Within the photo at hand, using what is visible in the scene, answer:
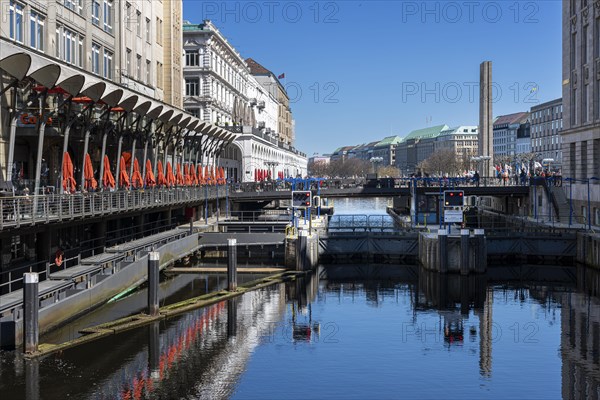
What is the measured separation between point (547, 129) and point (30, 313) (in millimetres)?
155924

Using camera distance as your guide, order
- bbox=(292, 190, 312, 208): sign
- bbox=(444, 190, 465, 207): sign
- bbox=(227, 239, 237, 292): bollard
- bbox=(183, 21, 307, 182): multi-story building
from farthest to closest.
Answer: bbox=(183, 21, 307, 182): multi-story building, bbox=(292, 190, 312, 208): sign, bbox=(444, 190, 465, 207): sign, bbox=(227, 239, 237, 292): bollard

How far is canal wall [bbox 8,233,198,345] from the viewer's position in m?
28.2

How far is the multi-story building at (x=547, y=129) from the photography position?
15925 cm

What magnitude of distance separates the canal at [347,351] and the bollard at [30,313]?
2.10ft

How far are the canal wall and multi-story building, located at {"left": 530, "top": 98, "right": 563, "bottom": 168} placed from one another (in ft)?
403

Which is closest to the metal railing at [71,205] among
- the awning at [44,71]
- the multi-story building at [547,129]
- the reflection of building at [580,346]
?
the awning at [44,71]

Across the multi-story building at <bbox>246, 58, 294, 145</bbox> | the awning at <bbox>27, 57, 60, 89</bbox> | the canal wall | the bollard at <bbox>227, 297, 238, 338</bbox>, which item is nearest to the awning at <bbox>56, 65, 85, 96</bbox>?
the awning at <bbox>27, 57, 60, 89</bbox>

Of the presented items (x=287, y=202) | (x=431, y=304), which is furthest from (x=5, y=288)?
(x=287, y=202)

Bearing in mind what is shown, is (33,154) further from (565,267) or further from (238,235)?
(565,267)

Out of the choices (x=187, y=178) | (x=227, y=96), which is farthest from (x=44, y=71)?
(x=227, y=96)

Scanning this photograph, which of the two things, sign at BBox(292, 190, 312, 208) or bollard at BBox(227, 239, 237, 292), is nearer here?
bollard at BBox(227, 239, 237, 292)

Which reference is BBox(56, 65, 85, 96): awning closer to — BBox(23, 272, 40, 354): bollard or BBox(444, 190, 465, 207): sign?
BBox(23, 272, 40, 354): bollard

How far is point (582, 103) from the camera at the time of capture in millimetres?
65250

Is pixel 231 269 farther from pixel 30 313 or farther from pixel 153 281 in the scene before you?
pixel 30 313
